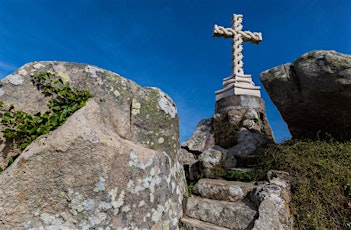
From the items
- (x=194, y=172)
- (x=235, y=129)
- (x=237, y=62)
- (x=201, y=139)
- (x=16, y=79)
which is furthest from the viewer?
(x=237, y=62)

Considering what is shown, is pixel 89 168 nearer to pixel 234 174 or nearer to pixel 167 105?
pixel 167 105

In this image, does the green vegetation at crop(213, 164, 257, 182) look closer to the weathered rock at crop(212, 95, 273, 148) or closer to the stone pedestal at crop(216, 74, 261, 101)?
the weathered rock at crop(212, 95, 273, 148)

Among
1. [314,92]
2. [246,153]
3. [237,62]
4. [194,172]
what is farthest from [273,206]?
[237,62]

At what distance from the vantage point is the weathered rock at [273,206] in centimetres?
248

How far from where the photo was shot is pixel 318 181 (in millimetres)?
3324

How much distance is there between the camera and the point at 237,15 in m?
10.2

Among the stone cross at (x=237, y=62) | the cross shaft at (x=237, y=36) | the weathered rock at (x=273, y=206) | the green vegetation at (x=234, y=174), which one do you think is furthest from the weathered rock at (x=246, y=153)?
the cross shaft at (x=237, y=36)

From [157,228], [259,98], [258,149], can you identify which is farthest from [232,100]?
[157,228]

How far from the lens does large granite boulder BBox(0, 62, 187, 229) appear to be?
199 centimetres

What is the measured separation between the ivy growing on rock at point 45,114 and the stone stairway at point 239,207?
215 centimetres

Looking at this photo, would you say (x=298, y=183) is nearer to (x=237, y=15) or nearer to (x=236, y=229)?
(x=236, y=229)

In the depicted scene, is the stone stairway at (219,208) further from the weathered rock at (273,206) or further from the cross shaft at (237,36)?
the cross shaft at (237,36)

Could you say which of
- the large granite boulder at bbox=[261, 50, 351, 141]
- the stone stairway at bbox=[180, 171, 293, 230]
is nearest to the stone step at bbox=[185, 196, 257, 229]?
the stone stairway at bbox=[180, 171, 293, 230]

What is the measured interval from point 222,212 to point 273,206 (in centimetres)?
70
